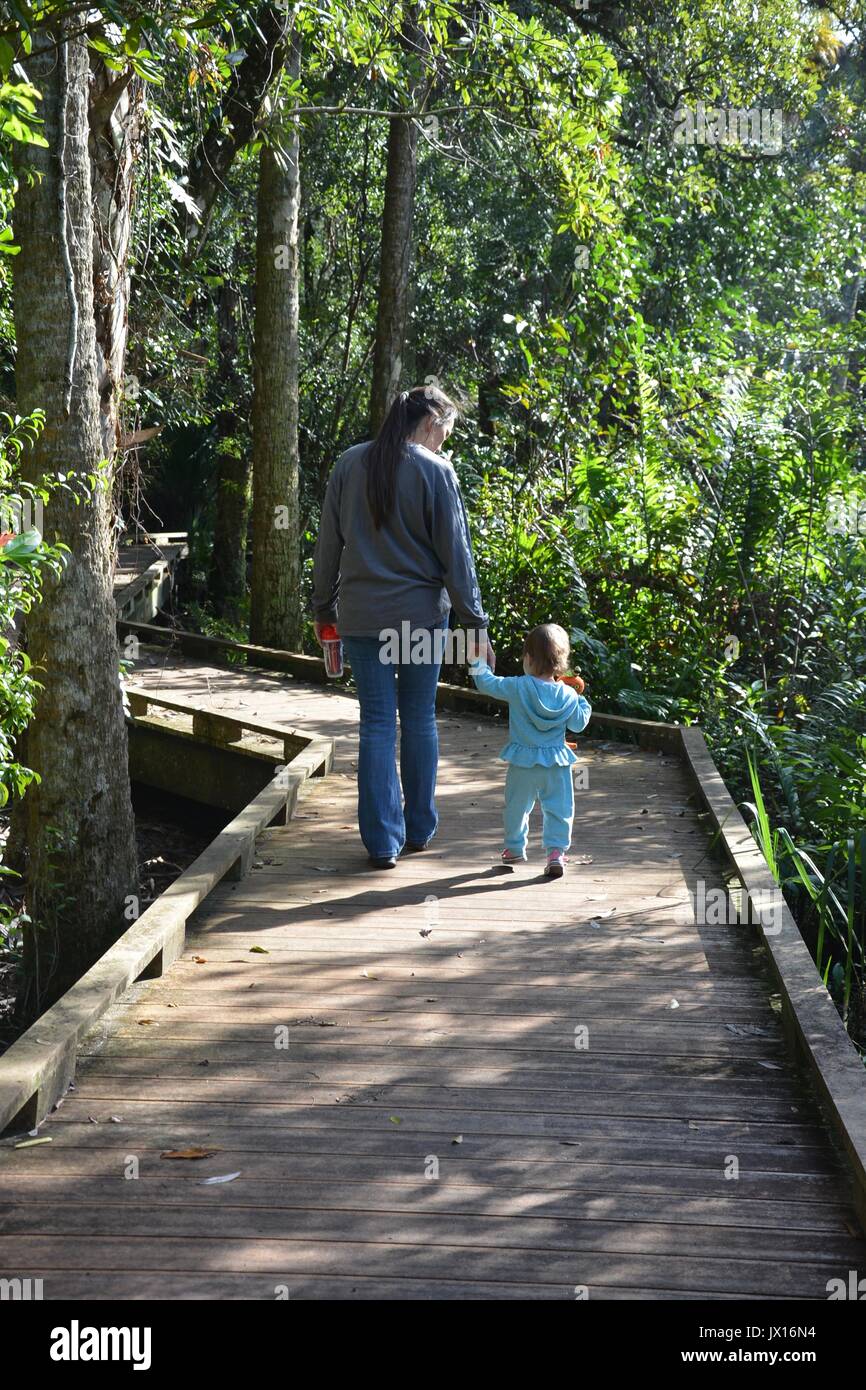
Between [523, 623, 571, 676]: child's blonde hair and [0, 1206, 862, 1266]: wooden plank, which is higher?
[523, 623, 571, 676]: child's blonde hair

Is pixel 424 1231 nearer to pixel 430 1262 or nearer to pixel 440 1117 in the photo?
pixel 430 1262

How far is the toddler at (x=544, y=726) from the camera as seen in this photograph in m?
6.04

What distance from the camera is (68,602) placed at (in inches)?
258

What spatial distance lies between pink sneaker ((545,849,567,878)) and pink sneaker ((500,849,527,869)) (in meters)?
0.24

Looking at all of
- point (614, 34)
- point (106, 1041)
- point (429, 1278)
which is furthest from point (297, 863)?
point (614, 34)

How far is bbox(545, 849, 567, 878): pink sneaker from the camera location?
624 centimetres

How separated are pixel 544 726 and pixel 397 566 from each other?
99 centimetres

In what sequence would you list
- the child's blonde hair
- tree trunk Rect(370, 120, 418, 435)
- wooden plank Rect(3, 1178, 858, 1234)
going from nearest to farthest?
wooden plank Rect(3, 1178, 858, 1234), the child's blonde hair, tree trunk Rect(370, 120, 418, 435)

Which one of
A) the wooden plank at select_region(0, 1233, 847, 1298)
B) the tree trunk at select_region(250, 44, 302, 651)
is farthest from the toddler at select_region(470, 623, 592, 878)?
the tree trunk at select_region(250, 44, 302, 651)

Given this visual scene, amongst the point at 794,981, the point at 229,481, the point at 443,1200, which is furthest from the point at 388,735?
the point at 229,481

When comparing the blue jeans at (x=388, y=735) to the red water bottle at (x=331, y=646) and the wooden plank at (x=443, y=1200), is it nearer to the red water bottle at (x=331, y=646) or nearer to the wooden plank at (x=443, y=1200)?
the red water bottle at (x=331, y=646)

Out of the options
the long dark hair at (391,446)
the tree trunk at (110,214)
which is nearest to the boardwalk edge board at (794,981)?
the long dark hair at (391,446)

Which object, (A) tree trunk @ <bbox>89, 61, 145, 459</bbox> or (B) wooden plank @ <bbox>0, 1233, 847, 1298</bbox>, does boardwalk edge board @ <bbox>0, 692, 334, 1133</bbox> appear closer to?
(B) wooden plank @ <bbox>0, 1233, 847, 1298</bbox>
